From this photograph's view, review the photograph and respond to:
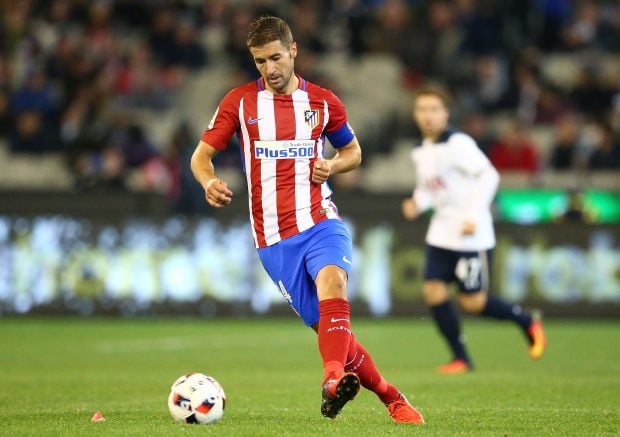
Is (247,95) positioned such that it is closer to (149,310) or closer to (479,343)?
(479,343)

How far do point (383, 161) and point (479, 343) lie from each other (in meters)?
6.43

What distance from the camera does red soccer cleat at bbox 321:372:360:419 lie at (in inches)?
229

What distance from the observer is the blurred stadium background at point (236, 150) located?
16.2 meters

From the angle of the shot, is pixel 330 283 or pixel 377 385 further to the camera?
pixel 377 385

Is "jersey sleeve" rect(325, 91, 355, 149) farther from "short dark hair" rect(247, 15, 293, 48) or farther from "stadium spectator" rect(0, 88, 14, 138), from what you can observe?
"stadium spectator" rect(0, 88, 14, 138)

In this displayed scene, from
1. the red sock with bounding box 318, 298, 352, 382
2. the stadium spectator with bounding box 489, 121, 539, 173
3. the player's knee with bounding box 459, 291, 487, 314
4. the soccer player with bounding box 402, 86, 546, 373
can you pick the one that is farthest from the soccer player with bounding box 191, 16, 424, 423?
the stadium spectator with bounding box 489, 121, 539, 173

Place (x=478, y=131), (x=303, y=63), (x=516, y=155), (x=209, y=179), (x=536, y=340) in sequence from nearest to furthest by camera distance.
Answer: (x=209, y=179) → (x=536, y=340) → (x=516, y=155) → (x=478, y=131) → (x=303, y=63)

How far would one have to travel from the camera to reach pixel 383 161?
19750mm

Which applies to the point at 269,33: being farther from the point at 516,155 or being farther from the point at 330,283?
the point at 516,155

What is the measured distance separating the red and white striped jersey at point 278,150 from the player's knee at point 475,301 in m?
→ 4.27

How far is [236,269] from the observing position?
1623 centimetres

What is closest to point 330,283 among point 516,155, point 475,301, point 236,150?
point 475,301

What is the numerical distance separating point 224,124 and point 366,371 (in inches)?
59.5

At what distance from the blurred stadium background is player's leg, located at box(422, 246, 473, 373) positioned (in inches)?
211
